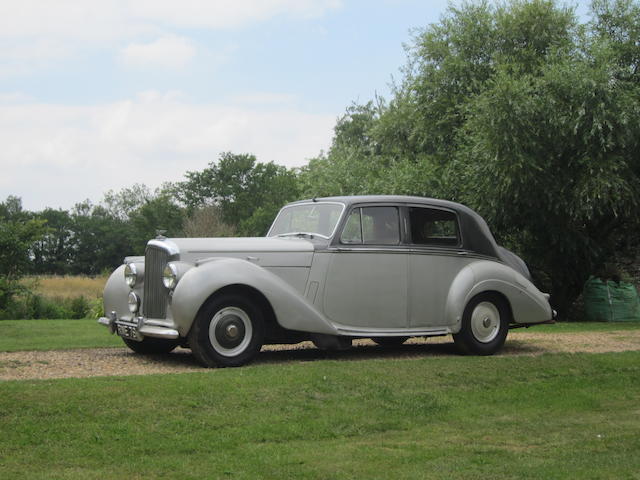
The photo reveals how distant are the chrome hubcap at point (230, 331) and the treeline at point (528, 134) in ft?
33.1

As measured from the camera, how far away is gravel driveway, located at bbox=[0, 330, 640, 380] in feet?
28.1

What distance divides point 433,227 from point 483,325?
1.42m

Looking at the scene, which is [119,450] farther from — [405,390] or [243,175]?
[243,175]

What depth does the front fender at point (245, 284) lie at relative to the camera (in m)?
8.47

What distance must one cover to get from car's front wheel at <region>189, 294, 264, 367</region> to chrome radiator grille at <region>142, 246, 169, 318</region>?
0.60m

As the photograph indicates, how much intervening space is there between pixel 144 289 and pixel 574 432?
495 cm

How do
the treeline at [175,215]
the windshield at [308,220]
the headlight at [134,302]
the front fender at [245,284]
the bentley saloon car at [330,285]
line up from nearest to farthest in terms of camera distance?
the front fender at [245,284] → the bentley saloon car at [330,285] → the headlight at [134,302] → the windshield at [308,220] → the treeline at [175,215]

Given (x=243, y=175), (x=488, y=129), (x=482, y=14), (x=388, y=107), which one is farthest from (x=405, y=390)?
(x=243, y=175)

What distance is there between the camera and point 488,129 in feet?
59.1

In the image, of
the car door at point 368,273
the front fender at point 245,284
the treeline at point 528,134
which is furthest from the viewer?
the treeline at point 528,134

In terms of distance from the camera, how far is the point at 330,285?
948 centimetres

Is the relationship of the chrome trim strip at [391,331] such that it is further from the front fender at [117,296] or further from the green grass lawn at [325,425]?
the front fender at [117,296]

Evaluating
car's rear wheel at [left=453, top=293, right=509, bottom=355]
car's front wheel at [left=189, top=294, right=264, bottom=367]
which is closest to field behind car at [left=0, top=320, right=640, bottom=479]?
car's front wheel at [left=189, top=294, right=264, bottom=367]

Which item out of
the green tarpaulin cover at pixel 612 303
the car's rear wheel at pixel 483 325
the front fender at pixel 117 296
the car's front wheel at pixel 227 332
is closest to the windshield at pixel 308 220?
the car's front wheel at pixel 227 332
